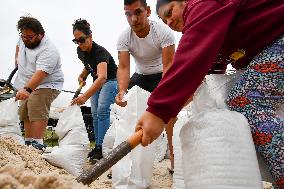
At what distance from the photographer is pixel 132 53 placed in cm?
307

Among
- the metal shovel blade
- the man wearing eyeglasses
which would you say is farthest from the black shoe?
the metal shovel blade

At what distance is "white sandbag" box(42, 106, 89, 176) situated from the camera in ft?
9.45

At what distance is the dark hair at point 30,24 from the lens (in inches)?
143

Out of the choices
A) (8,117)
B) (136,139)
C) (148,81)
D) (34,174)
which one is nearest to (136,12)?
(148,81)

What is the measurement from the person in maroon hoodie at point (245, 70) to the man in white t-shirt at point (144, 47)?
1.48 m

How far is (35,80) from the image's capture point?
349cm

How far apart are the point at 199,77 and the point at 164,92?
4.8 inches

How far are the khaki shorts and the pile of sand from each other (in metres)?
0.52

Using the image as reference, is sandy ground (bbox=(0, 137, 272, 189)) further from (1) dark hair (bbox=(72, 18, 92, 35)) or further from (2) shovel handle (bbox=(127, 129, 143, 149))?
(1) dark hair (bbox=(72, 18, 92, 35))

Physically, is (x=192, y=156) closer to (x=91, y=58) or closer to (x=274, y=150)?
(x=274, y=150)

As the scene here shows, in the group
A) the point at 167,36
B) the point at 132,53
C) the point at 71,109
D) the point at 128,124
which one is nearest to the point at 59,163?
the point at 71,109

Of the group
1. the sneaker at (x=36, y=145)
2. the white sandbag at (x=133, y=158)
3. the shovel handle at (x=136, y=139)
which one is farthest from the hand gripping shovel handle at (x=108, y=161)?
the sneaker at (x=36, y=145)

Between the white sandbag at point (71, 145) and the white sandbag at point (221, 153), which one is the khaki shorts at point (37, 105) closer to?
the white sandbag at point (71, 145)

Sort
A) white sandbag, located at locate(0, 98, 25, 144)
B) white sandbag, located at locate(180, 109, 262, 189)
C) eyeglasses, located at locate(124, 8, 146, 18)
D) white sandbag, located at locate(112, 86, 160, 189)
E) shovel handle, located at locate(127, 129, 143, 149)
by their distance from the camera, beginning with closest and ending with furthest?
white sandbag, located at locate(180, 109, 262, 189) < shovel handle, located at locate(127, 129, 143, 149) < white sandbag, located at locate(112, 86, 160, 189) < eyeglasses, located at locate(124, 8, 146, 18) < white sandbag, located at locate(0, 98, 25, 144)
